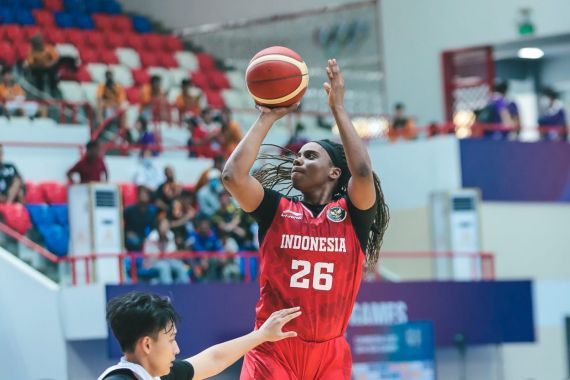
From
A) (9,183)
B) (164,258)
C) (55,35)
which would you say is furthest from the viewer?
(55,35)

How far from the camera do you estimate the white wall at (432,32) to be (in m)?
22.0

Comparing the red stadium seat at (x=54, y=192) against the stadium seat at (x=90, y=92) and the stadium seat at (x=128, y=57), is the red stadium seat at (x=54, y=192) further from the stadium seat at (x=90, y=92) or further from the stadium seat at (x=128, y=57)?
the stadium seat at (x=128, y=57)

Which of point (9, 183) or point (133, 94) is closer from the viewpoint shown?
point (9, 183)

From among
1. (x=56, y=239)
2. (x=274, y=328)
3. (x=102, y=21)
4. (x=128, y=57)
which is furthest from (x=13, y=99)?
(x=274, y=328)

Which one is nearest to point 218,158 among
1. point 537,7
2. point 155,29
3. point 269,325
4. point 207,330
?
point 207,330

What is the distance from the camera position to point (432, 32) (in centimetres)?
2297

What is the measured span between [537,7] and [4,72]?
909cm

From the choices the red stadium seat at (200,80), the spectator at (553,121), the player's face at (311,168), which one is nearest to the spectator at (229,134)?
the red stadium seat at (200,80)

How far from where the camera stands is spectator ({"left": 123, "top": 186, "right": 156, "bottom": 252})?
15070 millimetres

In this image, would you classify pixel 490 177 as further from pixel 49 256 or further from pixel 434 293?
pixel 49 256

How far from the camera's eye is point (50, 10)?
23.8 m

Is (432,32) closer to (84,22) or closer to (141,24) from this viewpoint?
(141,24)

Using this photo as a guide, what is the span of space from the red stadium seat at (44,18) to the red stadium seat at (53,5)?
0.66 meters

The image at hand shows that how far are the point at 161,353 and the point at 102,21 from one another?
64.5 ft
